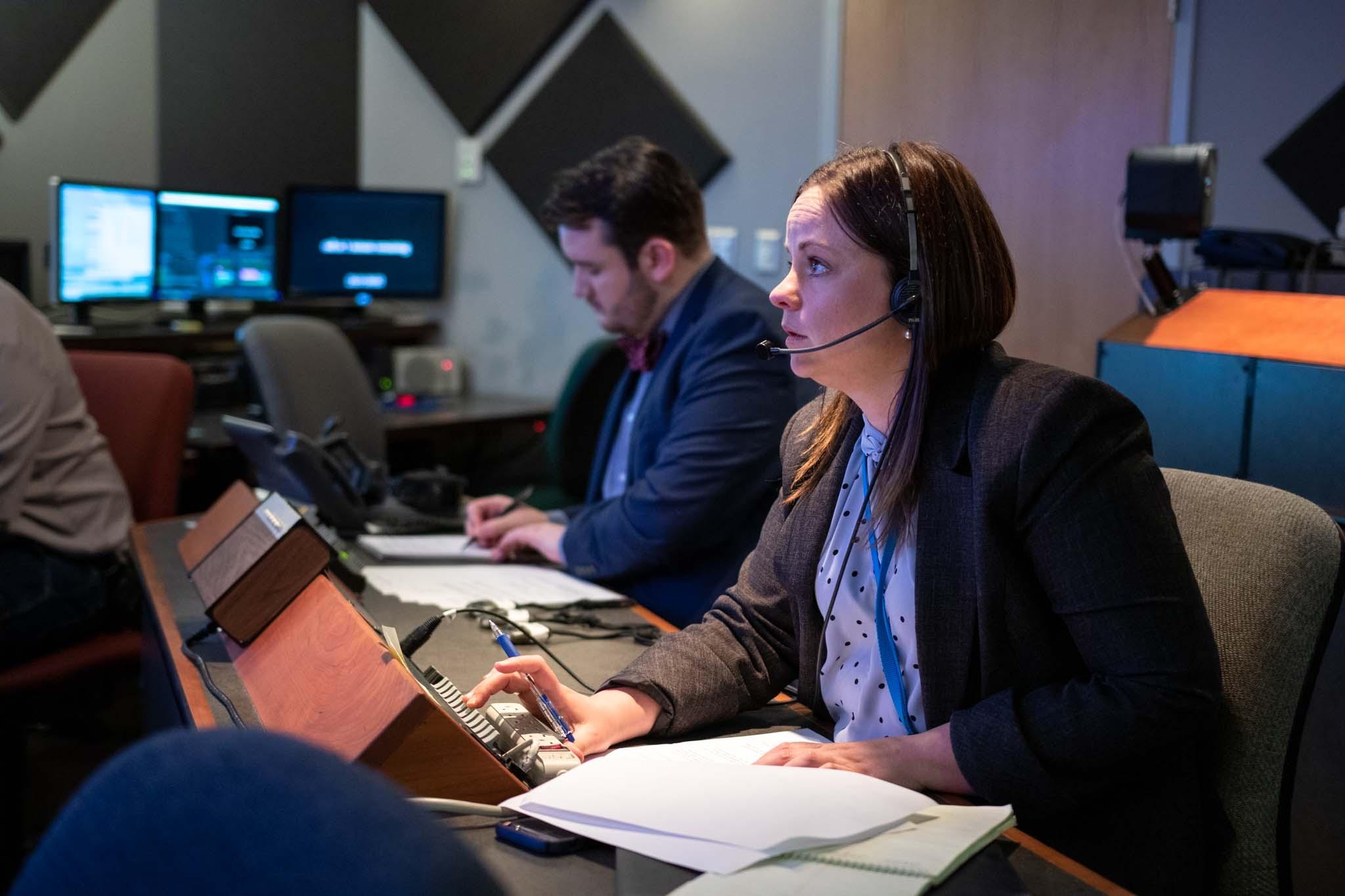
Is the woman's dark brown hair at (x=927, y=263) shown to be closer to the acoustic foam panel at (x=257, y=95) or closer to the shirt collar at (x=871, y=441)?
the shirt collar at (x=871, y=441)

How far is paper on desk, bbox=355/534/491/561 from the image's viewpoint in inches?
84.2

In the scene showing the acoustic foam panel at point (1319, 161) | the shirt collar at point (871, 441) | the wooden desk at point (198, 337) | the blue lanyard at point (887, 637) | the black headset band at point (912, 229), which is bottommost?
the blue lanyard at point (887, 637)

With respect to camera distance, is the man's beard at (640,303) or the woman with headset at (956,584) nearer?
the woman with headset at (956,584)

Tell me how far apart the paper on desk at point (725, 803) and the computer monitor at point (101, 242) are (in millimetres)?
3130

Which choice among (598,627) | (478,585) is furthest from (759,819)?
(478,585)

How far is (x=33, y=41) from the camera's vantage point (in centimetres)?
389

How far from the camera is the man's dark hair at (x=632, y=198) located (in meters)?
2.32

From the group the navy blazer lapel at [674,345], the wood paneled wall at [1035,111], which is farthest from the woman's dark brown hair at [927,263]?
the wood paneled wall at [1035,111]

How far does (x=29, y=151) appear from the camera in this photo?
393cm

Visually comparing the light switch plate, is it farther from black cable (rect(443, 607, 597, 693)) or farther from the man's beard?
black cable (rect(443, 607, 597, 693))

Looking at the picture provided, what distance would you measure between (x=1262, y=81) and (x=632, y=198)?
89.0 inches

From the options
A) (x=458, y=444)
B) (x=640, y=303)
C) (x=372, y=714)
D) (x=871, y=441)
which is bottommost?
(x=458, y=444)

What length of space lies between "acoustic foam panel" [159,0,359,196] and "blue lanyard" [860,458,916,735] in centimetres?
343

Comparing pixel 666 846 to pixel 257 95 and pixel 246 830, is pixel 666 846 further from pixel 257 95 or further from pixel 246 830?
pixel 257 95
